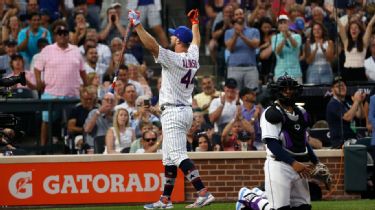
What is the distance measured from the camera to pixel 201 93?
16.9 metres

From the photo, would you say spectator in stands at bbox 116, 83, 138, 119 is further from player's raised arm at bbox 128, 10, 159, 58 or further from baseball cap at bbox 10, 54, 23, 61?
player's raised arm at bbox 128, 10, 159, 58

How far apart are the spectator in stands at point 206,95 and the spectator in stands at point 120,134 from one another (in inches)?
65.6

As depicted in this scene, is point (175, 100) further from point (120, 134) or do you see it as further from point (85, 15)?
point (85, 15)

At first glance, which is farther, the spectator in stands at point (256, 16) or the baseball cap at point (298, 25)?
the spectator in stands at point (256, 16)

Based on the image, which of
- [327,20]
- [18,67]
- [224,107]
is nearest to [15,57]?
[18,67]

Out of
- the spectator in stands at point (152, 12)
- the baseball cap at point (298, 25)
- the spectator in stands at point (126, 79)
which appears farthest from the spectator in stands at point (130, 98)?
the baseball cap at point (298, 25)

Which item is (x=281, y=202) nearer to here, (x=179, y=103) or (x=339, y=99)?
(x=179, y=103)

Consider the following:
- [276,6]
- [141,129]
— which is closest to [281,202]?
[141,129]

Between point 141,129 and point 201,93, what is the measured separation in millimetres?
1831

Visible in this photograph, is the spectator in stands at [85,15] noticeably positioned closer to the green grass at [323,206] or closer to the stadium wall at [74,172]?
the stadium wall at [74,172]

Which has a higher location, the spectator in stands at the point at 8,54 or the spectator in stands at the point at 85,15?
the spectator in stands at the point at 85,15

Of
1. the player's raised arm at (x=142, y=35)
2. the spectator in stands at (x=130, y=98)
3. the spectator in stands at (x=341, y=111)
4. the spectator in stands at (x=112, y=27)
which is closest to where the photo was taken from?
the player's raised arm at (x=142, y=35)

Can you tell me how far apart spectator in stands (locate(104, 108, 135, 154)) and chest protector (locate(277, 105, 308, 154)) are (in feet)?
18.2

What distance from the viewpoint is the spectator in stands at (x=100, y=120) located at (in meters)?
15.6
